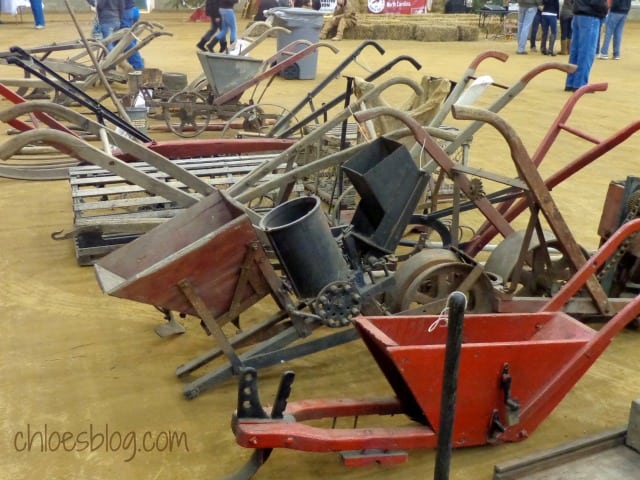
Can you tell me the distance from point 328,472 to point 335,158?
6.64 feet

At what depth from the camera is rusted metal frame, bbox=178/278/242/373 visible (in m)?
3.19

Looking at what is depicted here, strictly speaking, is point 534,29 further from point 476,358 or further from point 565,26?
point 476,358

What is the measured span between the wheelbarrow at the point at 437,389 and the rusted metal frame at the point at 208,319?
1.71 feet

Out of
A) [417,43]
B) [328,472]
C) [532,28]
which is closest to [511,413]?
[328,472]

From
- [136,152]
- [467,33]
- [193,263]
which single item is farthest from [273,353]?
[467,33]

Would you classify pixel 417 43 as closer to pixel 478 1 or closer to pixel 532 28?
pixel 532 28

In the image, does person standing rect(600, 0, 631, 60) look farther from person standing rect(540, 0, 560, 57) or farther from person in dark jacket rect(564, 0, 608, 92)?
person in dark jacket rect(564, 0, 608, 92)

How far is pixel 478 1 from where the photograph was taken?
1051 inches

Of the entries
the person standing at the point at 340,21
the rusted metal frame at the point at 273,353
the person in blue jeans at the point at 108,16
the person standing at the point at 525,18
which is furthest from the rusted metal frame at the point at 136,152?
the person standing at the point at 340,21

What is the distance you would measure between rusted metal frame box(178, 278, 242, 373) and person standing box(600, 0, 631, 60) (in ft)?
51.2

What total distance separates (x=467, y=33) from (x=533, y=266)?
64.4ft

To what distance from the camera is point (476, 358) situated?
281 centimetres

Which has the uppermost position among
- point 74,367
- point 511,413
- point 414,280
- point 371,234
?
point 371,234

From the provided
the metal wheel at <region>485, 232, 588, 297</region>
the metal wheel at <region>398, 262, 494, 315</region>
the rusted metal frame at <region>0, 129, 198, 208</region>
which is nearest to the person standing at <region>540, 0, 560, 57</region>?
the metal wheel at <region>485, 232, 588, 297</region>
